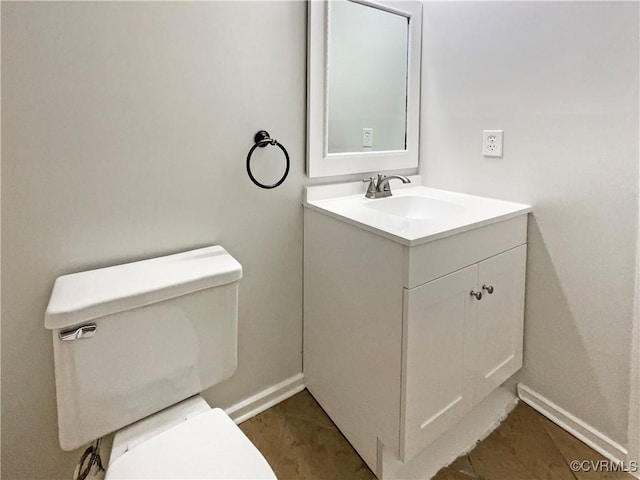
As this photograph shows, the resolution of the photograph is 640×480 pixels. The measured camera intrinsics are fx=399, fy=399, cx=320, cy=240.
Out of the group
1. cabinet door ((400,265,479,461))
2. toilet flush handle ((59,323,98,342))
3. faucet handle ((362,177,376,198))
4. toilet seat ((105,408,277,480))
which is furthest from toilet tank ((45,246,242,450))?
faucet handle ((362,177,376,198))

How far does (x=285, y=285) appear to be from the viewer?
61.6 inches

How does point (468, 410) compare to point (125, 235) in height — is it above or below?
below

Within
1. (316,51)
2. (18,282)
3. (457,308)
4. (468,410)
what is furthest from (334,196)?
(18,282)

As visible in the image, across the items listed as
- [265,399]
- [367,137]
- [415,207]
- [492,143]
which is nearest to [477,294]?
[415,207]

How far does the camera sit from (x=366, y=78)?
64.1 inches

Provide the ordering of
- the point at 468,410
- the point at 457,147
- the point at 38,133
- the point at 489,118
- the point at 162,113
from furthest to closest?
1. the point at 457,147
2. the point at 489,118
3. the point at 468,410
4. the point at 162,113
5. the point at 38,133

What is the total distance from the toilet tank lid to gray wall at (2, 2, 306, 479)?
79 mm

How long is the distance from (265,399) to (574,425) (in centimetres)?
114

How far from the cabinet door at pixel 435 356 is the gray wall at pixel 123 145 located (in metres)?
0.62

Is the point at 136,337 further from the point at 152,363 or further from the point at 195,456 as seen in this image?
the point at 195,456

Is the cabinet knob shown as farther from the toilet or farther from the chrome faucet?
Result: the toilet

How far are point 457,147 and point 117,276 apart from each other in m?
1.37

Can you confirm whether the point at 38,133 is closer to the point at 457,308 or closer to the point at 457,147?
the point at 457,308

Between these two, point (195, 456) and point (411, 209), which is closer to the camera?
point (195, 456)
